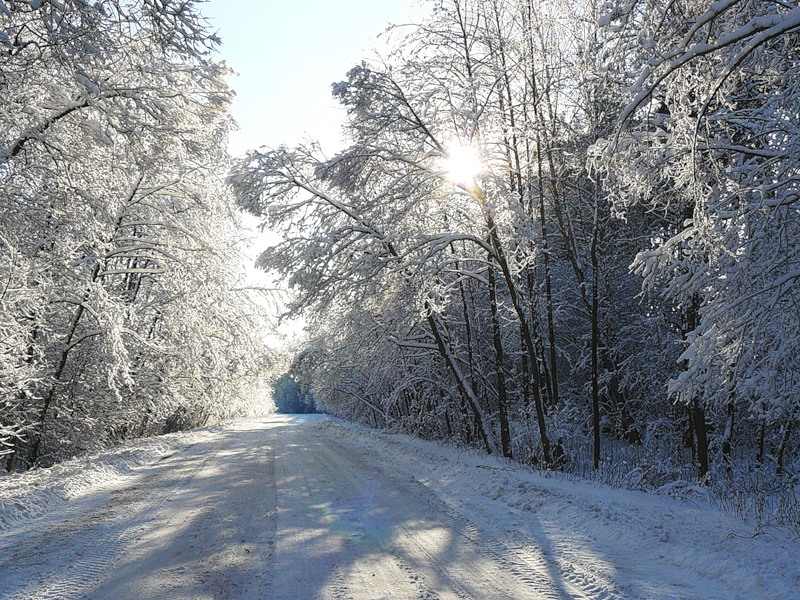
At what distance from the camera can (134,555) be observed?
5.22 metres

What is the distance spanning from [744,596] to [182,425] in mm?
33326

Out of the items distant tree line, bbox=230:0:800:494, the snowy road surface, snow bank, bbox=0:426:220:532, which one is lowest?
snow bank, bbox=0:426:220:532

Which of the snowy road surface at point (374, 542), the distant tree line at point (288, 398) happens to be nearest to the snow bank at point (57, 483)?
the snowy road surface at point (374, 542)

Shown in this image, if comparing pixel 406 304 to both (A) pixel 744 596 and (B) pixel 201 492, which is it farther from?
(A) pixel 744 596

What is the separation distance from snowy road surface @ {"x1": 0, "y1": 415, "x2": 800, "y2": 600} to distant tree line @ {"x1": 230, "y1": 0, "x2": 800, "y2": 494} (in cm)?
290

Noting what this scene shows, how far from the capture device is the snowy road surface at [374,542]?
14.4 feet

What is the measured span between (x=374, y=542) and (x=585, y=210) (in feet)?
45.0

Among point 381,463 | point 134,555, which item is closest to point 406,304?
point 381,463

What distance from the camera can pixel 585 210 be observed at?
1662 centimetres

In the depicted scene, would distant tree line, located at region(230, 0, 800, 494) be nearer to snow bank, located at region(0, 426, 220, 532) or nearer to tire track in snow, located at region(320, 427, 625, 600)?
tire track in snow, located at region(320, 427, 625, 600)

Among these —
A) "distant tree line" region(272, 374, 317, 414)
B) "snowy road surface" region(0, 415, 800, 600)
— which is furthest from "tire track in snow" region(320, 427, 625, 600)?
"distant tree line" region(272, 374, 317, 414)

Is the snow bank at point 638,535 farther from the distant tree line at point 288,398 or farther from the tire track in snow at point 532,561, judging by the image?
the distant tree line at point 288,398

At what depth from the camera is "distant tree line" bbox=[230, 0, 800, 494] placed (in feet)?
20.6

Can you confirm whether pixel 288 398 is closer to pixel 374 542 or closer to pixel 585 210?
pixel 585 210
